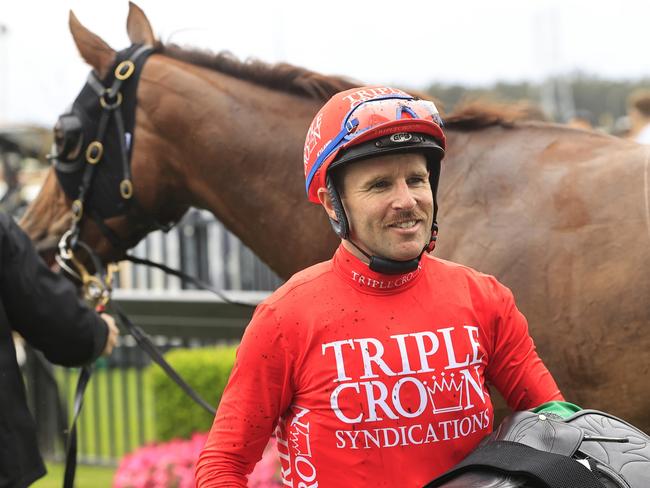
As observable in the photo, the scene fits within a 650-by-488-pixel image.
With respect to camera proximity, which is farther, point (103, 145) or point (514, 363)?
point (103, 145)

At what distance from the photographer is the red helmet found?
1.65 meters

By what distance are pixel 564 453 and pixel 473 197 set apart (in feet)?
4.21

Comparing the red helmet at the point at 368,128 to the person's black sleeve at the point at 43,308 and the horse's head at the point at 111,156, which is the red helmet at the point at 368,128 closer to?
the person's black sleeve at the point at 43,308

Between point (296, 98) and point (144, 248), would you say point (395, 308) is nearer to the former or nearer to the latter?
point (296, 98)

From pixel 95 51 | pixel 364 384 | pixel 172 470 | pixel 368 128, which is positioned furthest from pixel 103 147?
pixel 172 470

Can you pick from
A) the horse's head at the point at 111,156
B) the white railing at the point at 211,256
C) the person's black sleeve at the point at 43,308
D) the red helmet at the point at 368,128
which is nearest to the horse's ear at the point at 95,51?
the horse's head at the point at 111,156

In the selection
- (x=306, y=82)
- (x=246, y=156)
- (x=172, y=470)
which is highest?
(x=306, y=82)

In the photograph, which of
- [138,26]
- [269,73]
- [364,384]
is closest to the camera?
[364,384]

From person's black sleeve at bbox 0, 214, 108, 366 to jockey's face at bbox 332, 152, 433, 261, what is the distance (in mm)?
1374

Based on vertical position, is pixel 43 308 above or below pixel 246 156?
below

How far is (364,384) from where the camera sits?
1617 millimetres

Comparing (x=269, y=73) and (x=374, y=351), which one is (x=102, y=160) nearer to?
(x=269, y=73)

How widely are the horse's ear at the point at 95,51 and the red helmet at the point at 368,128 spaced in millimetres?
1665

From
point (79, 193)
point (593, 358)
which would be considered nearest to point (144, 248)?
point (79, 193)
